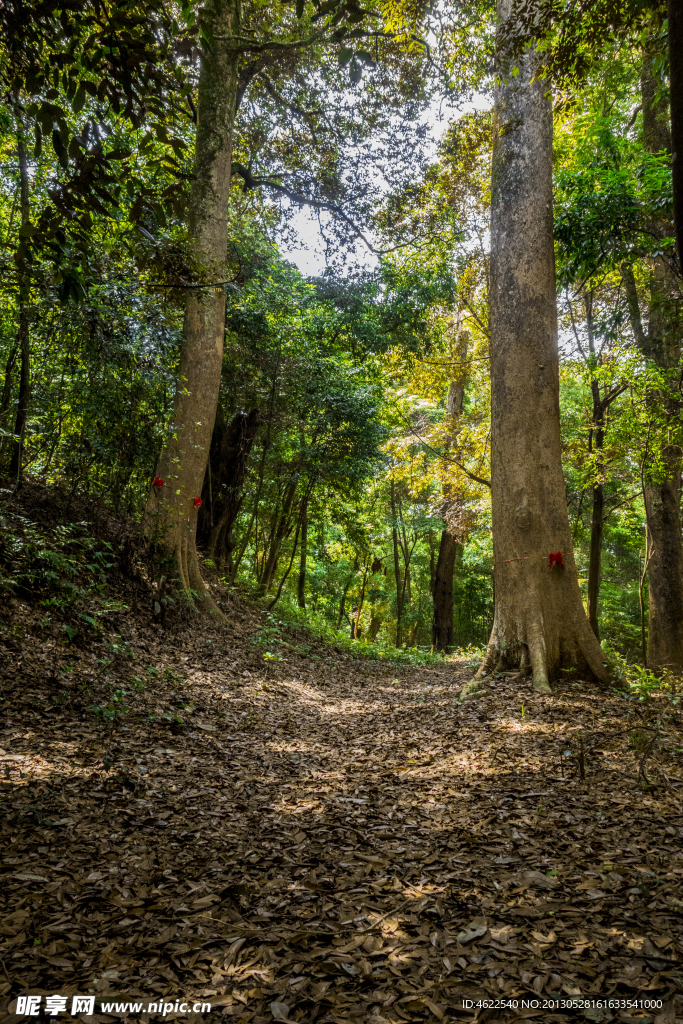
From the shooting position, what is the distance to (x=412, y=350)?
46.3 ft

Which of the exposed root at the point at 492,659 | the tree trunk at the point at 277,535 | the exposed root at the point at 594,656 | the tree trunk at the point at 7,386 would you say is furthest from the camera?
the tree trunk at the point at 277,535

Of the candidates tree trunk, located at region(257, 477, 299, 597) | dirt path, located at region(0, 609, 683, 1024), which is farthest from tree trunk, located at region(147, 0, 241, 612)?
tree trunk, located at region(257, 477, 299, 597)

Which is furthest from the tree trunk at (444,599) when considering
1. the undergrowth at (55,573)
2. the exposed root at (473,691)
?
the undergrowth at (55,573)

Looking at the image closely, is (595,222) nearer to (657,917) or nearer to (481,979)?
(657,917)

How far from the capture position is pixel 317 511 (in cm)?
1320

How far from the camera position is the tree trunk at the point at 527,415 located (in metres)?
5.39

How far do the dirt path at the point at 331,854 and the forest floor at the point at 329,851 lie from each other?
0.01m

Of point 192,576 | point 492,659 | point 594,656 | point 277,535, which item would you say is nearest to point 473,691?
point 492,659

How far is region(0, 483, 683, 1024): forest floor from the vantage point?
6.19 feet

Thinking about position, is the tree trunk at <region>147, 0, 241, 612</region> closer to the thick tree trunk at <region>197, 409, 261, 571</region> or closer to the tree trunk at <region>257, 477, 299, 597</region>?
the thick tree trunk at <region>197, 409, 261, 571</region>

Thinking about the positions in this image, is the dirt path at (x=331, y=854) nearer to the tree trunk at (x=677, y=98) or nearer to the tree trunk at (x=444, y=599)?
the tree trunk at (x=677, y=98)

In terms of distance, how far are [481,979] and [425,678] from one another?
7.24 metres

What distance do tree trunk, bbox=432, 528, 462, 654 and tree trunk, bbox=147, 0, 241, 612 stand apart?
829 cm

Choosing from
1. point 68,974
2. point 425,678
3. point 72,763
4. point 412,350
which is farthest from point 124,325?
point 412,350
